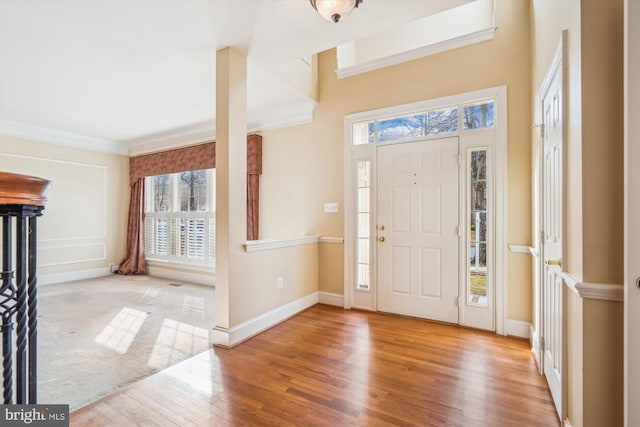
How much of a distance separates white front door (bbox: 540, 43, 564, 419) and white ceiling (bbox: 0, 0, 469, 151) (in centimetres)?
98

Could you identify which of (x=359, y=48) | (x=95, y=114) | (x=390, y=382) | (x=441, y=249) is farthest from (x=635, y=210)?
(x=95, y=114)

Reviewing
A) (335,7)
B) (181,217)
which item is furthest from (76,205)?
(335,7)

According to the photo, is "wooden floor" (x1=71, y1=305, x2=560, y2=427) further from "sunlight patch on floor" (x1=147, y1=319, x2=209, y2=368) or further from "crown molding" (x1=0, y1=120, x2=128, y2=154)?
"crown molding" (x1=0, y1=120, x2=128, y2=154)

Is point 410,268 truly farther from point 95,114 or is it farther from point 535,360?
point 95,114

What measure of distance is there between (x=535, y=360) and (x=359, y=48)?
382cm

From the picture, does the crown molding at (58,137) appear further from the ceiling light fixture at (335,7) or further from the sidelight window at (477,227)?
the sidelight window at (477,227)

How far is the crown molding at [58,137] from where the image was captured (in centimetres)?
468

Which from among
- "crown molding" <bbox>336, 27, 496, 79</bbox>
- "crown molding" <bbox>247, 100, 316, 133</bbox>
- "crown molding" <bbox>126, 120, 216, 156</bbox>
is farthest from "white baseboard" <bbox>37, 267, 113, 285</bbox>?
"crown molding" <bbox>336, 27, 496, 79</bbox>

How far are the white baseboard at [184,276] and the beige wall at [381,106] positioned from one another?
1450 millimetres

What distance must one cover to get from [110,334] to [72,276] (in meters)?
3.41

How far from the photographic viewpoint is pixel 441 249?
3168 mm

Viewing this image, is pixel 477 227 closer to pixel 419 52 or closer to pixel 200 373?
pixel 419 52

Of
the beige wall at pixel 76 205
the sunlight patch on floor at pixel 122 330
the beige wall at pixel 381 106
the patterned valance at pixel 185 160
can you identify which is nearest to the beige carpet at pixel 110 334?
the sunlight patch on floor at pixel 122 330

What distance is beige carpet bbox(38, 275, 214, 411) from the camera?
6.86ft
